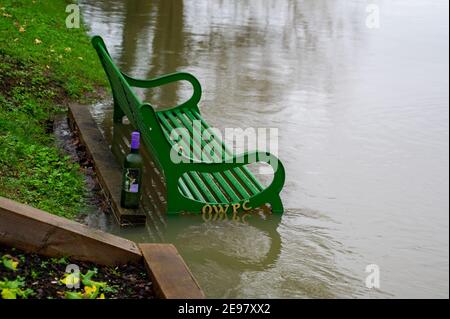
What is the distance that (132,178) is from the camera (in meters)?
6.55


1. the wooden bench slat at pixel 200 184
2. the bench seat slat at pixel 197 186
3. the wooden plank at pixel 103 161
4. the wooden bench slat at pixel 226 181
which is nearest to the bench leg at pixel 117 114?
the wooden plank at pixel 103 161

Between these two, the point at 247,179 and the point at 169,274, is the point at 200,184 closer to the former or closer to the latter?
the point at 247,179

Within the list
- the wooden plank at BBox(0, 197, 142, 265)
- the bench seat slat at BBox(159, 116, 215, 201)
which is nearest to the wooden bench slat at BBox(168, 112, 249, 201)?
the bench seat slat at BBox(159, 116, 215, 201)

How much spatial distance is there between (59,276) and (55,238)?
0.29m

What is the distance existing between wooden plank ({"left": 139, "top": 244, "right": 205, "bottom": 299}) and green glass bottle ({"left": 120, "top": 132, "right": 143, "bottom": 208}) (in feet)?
5.06

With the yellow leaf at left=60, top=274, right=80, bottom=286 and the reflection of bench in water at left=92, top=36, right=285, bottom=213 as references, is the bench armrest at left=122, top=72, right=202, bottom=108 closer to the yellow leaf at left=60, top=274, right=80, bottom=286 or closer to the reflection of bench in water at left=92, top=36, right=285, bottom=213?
the reflection of bench in water at left=92, top=36, right=285, bottom=213

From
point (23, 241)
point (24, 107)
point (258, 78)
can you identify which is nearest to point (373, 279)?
point (23, 241)

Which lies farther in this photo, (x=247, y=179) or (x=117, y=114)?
(x=117, y=114)

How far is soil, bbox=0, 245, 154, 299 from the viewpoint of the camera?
14.5 ft

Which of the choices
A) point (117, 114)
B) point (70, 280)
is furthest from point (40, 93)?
point (70, 280)

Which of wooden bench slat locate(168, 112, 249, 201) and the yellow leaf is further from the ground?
the yellow leaf

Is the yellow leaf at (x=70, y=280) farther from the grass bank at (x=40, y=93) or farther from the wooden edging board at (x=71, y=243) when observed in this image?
the grass bank at (x=40, y=93)

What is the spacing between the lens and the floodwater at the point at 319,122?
628cm
